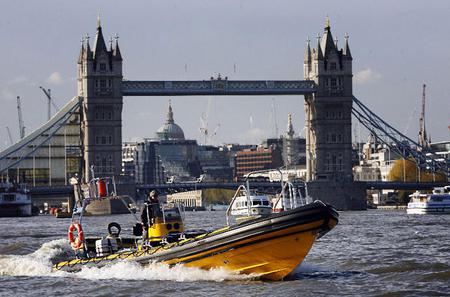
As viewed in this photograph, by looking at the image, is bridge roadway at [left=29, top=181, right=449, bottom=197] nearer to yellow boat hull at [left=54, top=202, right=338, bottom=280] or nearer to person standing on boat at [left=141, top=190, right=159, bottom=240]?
person standing on boat at [left=141, top=190, right=159, bottom=240]

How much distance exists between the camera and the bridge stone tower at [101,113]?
176500 millimetres

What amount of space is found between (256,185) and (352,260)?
11035 centimetres

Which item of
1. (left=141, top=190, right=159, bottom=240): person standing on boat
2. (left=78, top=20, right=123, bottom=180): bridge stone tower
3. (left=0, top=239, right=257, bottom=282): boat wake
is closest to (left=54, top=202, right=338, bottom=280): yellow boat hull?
(left=0, top=239, right=257, bottom=282): boat wake

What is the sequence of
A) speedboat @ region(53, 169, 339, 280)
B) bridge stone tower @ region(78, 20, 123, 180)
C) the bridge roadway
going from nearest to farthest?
1. speedboat @ region(53, 169, 339, 280)
2. the bridge roadway
3. bridge stone tower @ region(78, 20, 123, 180)

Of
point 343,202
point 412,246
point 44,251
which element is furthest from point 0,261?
point 343,202

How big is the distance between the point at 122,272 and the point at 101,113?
435 ft

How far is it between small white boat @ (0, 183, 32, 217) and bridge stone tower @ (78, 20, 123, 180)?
1612 centimetres

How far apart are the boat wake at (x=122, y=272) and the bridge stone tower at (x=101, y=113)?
408ft

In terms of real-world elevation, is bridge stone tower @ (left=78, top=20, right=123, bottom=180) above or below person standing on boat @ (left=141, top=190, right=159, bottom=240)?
above

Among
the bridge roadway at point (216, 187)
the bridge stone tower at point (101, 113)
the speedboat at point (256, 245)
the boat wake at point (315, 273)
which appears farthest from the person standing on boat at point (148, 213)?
the bridge stone tower at point (101, 113)

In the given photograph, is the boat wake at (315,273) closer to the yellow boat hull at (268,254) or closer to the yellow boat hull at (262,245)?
the yellow boat hull at (268,254)

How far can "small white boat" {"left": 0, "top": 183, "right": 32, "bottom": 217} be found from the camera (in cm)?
15788

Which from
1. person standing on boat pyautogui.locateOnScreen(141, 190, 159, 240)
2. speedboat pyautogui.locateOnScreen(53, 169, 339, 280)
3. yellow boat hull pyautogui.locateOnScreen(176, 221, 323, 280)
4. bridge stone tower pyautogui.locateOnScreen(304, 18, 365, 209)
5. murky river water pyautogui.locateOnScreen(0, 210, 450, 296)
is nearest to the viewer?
murky river water pyautogui.locateOnScreen(0, 210, 450, 296)

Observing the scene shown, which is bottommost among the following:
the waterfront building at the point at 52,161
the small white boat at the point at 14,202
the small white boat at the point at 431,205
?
the small white boat at the point at 431,205
